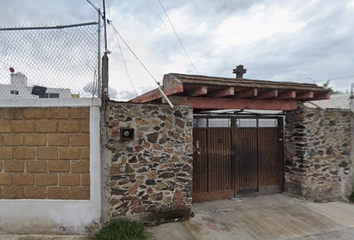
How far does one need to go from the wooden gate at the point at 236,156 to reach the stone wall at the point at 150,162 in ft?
3.06

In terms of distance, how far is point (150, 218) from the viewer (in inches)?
156

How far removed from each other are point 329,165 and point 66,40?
7.65m

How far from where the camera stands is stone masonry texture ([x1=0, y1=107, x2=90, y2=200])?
3.69 metres

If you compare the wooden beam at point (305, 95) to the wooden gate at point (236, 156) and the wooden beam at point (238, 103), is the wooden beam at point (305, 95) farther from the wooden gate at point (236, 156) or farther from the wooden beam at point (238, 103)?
the wooden gate at point (236, 156)

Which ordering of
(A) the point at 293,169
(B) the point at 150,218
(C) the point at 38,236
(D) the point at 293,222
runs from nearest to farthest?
(C) the point at 38,236 < (B) the point at 150,218 < (D) the point at 293,222 < (A) the point at 293,169

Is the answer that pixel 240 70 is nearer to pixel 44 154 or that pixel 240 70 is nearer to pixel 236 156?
pixel 236 156

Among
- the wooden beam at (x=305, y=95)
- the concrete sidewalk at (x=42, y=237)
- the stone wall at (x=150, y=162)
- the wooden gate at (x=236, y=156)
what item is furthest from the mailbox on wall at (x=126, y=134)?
the wooden beam at (x=305, y=95)

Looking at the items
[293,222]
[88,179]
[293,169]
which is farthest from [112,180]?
[293,169]

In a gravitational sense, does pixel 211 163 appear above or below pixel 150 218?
above

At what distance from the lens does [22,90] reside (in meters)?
3.65

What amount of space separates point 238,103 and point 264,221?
282 centimetres

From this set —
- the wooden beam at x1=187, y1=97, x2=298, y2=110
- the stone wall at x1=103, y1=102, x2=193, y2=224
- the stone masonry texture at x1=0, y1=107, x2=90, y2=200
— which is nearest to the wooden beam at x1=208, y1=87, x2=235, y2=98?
the wooden beam at x1=187, y1=97, x2=298, y2=110

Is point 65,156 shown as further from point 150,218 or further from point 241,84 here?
point 241,84

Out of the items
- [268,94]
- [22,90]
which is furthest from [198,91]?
[22,90]
